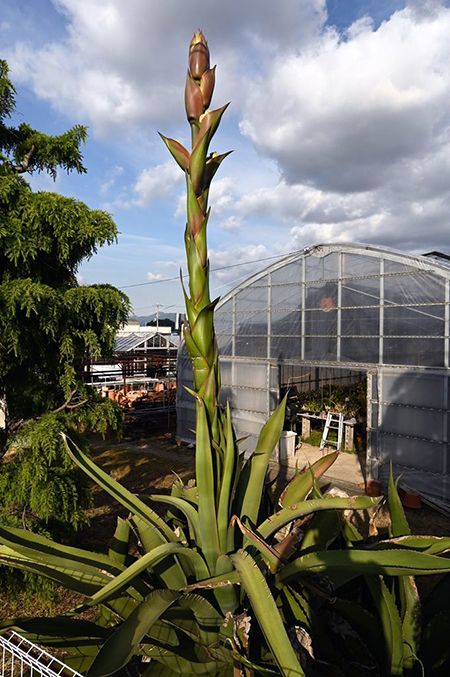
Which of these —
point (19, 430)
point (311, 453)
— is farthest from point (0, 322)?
point (311, 453)

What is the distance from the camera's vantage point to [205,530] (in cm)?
158

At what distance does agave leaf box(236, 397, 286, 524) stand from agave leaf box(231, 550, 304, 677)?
1.20 feet

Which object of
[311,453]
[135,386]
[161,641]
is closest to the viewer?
[161,641]

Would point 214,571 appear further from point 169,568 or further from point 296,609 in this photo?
point 296,609

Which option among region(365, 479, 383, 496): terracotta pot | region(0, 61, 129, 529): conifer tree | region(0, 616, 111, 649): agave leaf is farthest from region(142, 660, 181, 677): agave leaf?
region(365, 479, 383, 496): terracotta pot

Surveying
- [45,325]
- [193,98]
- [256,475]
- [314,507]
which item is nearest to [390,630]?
[314,507]

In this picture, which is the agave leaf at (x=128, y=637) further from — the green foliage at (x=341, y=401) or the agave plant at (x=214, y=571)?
the green foliage at (x=341, y=401)

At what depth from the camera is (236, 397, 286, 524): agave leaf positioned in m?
1.74

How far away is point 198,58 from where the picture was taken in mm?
1398

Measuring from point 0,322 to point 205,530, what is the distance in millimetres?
2747

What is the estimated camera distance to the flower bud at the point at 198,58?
140 cm

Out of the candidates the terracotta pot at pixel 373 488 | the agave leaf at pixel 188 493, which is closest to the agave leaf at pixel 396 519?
the agave leaf at pixel 188 493

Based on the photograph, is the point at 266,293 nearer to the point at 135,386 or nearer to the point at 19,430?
the point at 19,430

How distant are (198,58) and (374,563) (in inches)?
67.5
